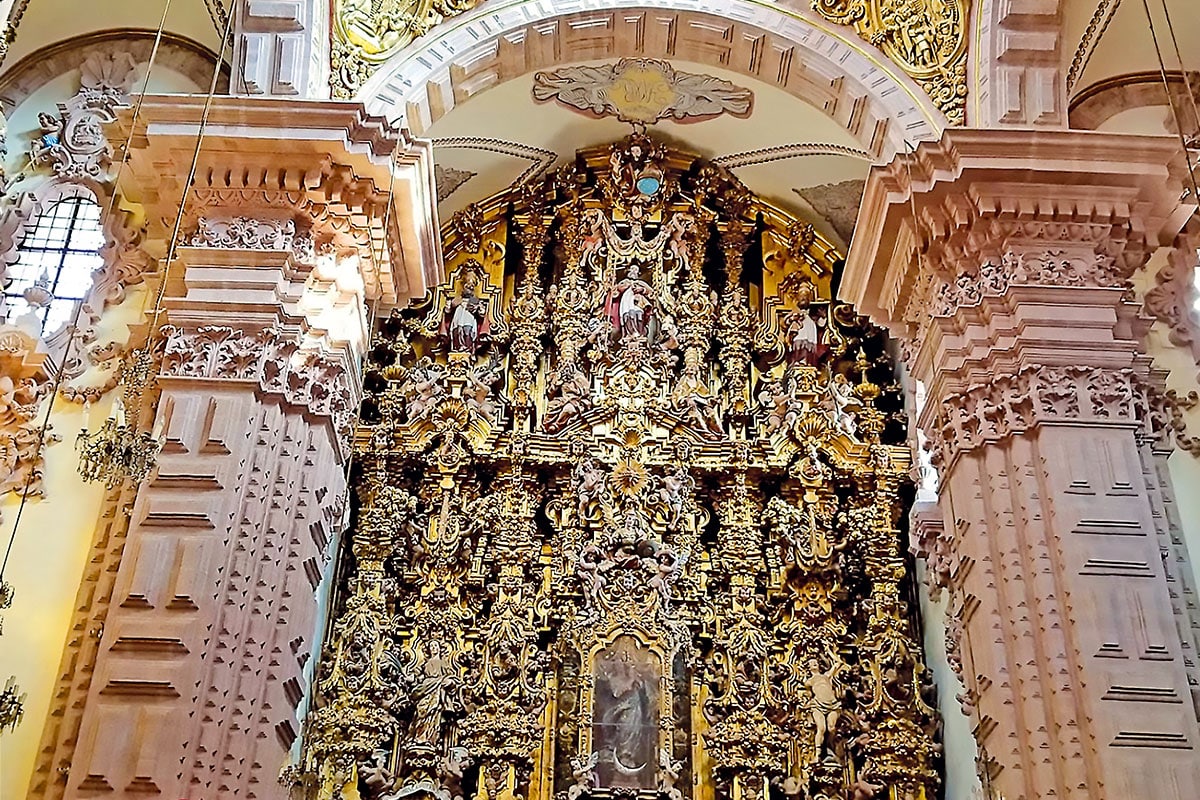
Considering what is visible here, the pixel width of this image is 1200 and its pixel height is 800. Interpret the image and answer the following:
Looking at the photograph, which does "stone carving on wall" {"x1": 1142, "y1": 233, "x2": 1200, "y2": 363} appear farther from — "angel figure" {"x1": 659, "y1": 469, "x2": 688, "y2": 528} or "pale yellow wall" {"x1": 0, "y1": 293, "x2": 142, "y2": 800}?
"pale yellow wall" {"x1": 0, "y1": 293, "x2": 142, "y2": 800}

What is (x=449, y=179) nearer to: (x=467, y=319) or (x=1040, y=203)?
(x=467, y=319)

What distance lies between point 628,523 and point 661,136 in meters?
4.23

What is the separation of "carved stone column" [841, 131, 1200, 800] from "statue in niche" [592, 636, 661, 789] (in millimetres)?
3016

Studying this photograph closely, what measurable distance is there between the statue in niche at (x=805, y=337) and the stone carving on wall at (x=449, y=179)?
3506 millimetres

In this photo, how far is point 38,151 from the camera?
1135 cm

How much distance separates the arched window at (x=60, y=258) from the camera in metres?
10.5

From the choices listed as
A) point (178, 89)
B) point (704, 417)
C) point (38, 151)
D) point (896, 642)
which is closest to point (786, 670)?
point (896, 642)

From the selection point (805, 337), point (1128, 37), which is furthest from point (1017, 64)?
point (805, 337)

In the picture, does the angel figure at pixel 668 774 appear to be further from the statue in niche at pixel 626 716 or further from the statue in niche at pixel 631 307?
the statue in niche at pixel 631 307

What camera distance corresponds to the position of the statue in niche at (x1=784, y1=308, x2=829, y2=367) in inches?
479

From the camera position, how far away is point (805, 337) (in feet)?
39.9

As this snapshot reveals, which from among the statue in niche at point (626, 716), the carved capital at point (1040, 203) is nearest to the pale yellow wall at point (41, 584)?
the statue in niche at point (626, 716)

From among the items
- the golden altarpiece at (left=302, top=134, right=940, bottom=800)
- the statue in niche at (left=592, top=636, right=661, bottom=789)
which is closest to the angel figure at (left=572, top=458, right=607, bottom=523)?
the golden altarpiece at (left=302, top=134, right=940, bottom=800)

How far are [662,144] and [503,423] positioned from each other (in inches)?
136
